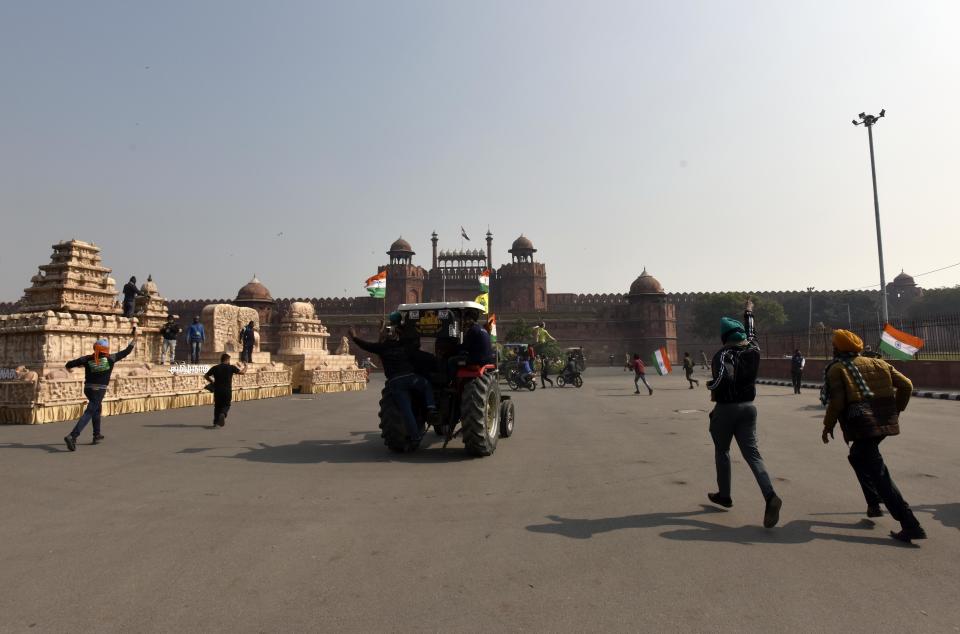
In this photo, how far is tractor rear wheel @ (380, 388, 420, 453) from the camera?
252 inches

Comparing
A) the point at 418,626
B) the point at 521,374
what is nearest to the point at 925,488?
the point at 418,626

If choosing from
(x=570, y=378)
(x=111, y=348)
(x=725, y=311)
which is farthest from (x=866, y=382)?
(x=725, y=311)

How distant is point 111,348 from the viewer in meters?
13.4

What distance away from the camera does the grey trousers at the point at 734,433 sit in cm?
398

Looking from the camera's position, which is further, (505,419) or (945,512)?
(505,419)

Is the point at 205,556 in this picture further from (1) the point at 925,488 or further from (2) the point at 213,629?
(1) the point at 925,488

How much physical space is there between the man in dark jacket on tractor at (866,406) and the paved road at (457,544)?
0.40 meters

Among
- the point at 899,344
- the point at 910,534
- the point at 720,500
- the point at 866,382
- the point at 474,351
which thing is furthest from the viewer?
the point at 899,344

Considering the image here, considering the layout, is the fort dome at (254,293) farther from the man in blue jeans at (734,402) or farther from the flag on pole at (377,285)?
the man in blue jeans at (734,402)

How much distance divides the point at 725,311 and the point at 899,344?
148 feet

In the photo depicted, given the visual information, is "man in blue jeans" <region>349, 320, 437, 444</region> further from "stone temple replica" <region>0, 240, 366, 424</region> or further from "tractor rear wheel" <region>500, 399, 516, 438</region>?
"stone temple replica" <region>0, 240, 366, 424</region>

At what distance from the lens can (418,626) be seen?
7.96 ft

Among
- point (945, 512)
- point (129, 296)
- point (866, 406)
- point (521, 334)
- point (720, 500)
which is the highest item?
point (129, 296)

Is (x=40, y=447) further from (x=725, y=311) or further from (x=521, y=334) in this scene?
(x=725, y=311)
